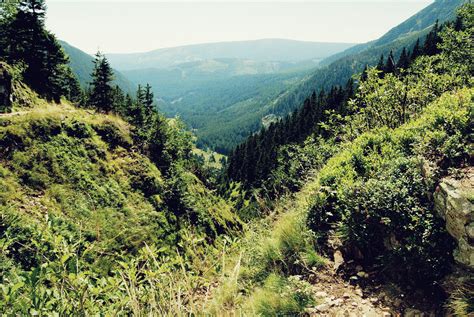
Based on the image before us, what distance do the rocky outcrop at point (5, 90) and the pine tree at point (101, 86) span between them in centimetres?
1969

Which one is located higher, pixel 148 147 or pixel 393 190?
pixel 393 190

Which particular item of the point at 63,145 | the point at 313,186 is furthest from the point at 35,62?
the point at 313,186

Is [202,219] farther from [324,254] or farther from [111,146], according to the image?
[324,254]

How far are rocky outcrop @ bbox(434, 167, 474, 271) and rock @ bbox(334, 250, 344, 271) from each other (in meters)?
2.08

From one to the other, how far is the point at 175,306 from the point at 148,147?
3066 centimetres

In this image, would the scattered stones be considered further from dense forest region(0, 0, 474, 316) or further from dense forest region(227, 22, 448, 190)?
dense forest region(227, 22, 448, 190)

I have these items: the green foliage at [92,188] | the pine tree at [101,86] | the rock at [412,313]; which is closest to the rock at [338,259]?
the rock at [412,313]

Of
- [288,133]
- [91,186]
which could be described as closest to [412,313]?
[91,186]

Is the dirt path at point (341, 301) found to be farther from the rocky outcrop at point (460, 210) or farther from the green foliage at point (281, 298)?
the rocky outcrop at point (460, 210)

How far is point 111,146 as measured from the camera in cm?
2631

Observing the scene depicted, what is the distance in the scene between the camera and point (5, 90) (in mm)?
22359

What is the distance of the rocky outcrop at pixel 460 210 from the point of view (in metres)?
4.67

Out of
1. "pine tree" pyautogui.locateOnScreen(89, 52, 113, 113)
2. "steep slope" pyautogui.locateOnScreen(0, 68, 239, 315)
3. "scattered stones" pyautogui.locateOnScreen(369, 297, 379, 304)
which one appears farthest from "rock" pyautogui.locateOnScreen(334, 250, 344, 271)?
"pine tree" pyautogui.locateOnScreen(89, 52, 113, 113)

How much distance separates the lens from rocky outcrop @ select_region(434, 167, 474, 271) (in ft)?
15.3
